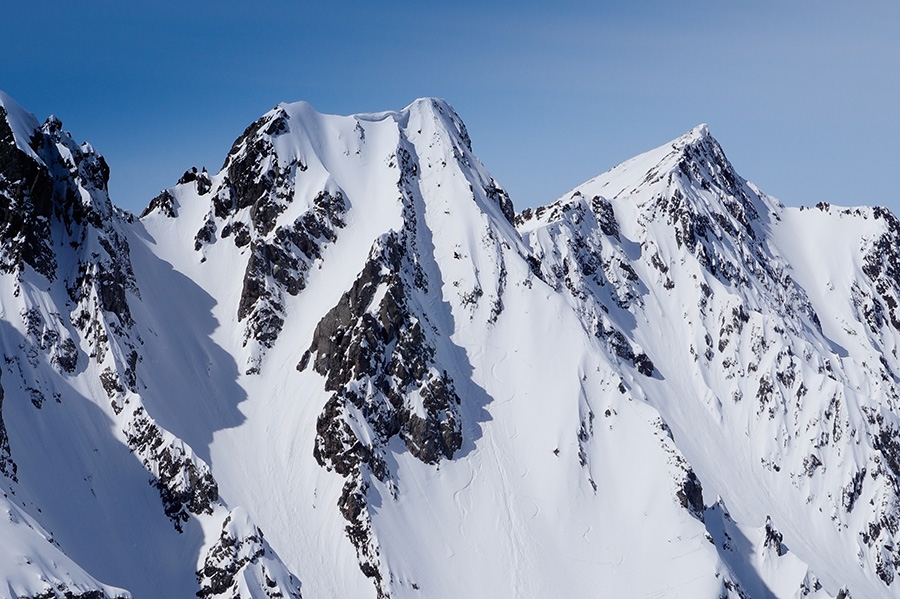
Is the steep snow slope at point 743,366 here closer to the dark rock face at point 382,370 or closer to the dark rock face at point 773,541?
the dark rock face at point 773,541

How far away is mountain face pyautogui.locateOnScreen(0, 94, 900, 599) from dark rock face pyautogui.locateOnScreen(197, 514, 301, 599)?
0.98 feet

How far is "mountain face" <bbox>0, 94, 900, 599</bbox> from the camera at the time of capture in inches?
3846

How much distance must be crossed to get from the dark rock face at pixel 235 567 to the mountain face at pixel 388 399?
0.30m

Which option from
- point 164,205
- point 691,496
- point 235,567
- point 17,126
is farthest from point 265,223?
point 691,496

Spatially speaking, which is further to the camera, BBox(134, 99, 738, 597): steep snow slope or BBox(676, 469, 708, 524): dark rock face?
BBox(676, 469, 708, 524): dark rock face

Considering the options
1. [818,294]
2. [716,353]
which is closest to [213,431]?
[716,353]

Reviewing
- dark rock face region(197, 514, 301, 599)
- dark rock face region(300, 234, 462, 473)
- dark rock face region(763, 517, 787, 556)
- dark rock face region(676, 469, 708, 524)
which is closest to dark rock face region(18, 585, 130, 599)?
dark rock face region(197, 514, 301, 599)

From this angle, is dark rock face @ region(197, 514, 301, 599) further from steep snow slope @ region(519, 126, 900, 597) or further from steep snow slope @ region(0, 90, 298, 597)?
steep snow slope @ region(519, 126, 900, 597)

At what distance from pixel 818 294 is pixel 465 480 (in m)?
120

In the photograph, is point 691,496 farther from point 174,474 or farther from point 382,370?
point 174,474

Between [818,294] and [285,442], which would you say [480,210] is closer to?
[285,442]

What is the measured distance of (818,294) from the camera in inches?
7771

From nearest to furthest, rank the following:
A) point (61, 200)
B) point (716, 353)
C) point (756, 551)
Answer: point (61, 200)
point (756, 551)
point (716, 353)

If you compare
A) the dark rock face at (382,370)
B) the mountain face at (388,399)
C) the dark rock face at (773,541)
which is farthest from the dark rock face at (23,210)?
the dark rock face at (773,541)
